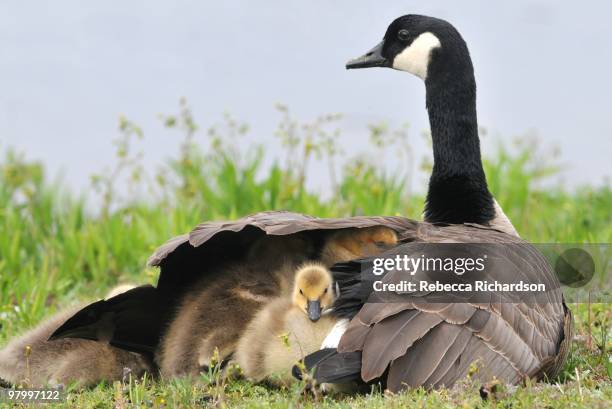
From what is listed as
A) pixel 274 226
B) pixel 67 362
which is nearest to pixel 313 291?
pixel 274 226

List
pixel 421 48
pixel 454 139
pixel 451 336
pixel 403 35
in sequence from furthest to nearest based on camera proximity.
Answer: pixel 403 35 → pixel 421 48 → pixel 454 139 → pixel 451 336

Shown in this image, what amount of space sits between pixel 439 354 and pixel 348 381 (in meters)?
0.45

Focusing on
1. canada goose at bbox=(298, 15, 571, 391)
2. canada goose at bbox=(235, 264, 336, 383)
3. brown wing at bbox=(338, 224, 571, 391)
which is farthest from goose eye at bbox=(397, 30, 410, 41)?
canada goose at bbox=(235, 264, 336, 383)

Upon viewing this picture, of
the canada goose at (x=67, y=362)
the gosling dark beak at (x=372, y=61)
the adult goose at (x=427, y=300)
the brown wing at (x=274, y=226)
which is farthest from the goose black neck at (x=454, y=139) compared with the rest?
the canada goose at (x=67, y=362)

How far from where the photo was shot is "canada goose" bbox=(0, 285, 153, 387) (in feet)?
18.6

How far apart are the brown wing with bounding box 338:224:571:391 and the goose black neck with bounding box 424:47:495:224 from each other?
4.71 feet

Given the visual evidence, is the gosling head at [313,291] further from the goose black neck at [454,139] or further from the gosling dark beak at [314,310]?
the goose black neck at [454,139]

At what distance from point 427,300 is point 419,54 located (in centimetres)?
295

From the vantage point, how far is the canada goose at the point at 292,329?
5.06 metres

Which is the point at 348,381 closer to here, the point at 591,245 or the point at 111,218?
the point at 591,245

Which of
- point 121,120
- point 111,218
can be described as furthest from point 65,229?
point 121,120

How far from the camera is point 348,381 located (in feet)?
15.5

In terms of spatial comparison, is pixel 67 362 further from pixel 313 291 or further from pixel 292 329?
pixel 313 291

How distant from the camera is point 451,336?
4762mm
